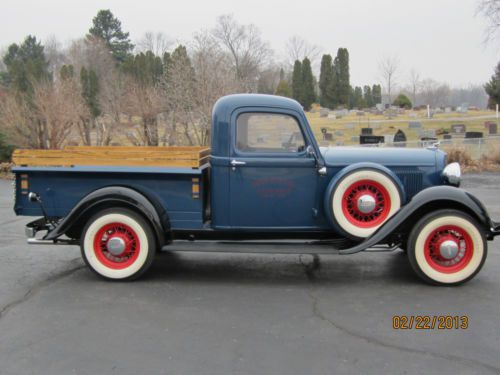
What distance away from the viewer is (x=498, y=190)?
11.5 metres

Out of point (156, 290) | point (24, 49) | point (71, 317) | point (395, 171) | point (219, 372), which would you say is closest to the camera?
point (219, 372)

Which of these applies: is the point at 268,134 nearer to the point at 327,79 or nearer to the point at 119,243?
the point at 119,243

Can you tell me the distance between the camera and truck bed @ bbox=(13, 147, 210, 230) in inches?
188

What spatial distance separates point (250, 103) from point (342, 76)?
1795 inches

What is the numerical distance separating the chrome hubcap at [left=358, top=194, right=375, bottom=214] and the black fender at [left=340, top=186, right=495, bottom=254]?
0.75ft

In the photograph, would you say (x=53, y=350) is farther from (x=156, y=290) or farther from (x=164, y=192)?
(x=164, y=192)

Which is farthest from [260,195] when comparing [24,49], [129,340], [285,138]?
[24,49]

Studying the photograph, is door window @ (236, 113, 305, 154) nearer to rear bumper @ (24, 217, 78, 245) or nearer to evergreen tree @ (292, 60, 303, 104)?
rear bumper @ (24, 217, 78, 245)

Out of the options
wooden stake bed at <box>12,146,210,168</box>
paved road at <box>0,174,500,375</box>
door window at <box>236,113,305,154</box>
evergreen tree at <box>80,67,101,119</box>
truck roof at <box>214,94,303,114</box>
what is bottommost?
paved road at <box>0,174,500,375</box>

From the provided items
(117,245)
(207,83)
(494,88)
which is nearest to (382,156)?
(117,245)

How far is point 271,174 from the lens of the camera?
4.85 metres

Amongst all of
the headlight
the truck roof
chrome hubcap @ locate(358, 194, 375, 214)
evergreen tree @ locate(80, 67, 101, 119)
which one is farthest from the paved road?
evergreen tree @ locate(80, 67, 101, 119)

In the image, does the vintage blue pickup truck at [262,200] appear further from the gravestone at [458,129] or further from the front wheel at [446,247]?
the gravestone at [458,129]

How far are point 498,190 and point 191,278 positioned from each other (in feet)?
31.1
